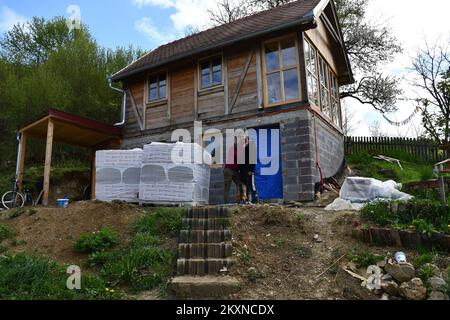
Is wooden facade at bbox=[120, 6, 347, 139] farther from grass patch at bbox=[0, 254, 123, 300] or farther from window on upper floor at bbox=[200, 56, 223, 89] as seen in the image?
grass patch at bbox=[0, 254, 123, 300]

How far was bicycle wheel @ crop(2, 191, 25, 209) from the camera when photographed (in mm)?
11211

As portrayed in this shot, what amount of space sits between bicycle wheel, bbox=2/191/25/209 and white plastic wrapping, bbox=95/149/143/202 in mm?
3907

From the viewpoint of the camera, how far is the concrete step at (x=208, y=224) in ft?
20.1

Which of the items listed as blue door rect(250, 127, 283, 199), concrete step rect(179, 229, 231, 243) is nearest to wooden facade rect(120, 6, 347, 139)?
blue door rect(250, 127, 283, 199)

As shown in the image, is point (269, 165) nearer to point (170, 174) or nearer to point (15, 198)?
point (170, 174)

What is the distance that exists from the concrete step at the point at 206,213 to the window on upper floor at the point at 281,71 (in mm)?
4681

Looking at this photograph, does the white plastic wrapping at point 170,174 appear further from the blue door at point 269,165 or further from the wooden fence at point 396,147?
the wooden fence at point 396,147

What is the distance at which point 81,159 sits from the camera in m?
17.7

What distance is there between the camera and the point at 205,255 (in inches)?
215

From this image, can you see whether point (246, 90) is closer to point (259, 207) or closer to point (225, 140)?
point (225, 140)

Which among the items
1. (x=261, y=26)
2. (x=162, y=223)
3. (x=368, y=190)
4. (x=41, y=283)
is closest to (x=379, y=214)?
(x=368, y=190)

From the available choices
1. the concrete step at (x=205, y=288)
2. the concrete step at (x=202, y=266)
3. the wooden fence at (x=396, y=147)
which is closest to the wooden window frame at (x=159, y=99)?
the concrete step at (x=202, y=266)

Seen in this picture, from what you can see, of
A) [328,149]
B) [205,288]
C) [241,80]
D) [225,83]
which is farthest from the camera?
[328,149]

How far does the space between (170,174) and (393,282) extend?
521 centimetres
